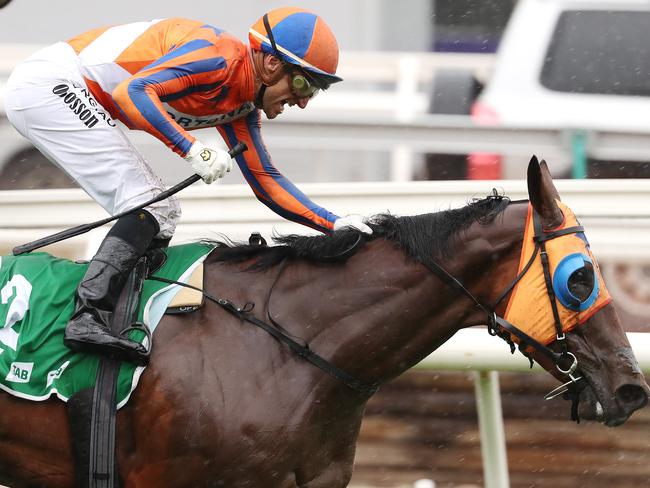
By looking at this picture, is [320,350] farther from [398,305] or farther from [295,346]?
[398,305]

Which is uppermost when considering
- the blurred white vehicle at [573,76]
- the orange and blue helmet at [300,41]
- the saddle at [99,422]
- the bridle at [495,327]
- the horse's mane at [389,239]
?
the blurred white vehicle at [573,76]

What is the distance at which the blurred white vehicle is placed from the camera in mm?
6777

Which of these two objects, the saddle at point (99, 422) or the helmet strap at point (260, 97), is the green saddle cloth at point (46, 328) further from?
the helmet strap at point (260, 97)

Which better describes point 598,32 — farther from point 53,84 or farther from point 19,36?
point 19,36

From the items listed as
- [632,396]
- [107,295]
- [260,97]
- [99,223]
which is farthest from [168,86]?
[632,396]

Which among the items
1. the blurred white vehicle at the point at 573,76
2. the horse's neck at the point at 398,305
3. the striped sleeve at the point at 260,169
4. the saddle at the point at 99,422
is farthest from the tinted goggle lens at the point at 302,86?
the blurred white vehicle at the point at 573,76

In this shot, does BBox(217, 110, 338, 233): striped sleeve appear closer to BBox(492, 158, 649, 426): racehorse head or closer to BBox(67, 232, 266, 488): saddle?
BBox(67, 232, 266, 488): saddle

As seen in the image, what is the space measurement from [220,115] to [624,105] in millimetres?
4015

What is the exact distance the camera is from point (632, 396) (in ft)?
10.8

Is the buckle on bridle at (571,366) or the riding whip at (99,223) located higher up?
the riding whip at (99,223)

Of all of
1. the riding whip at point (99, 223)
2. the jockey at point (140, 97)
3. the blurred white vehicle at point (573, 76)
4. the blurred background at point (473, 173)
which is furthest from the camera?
the blurred white vehicle at point (573, 76)

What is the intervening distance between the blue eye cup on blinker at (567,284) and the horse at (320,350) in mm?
21

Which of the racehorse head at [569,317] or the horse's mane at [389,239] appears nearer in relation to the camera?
the racehorse head at [569,317]

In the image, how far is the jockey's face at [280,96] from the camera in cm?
359
